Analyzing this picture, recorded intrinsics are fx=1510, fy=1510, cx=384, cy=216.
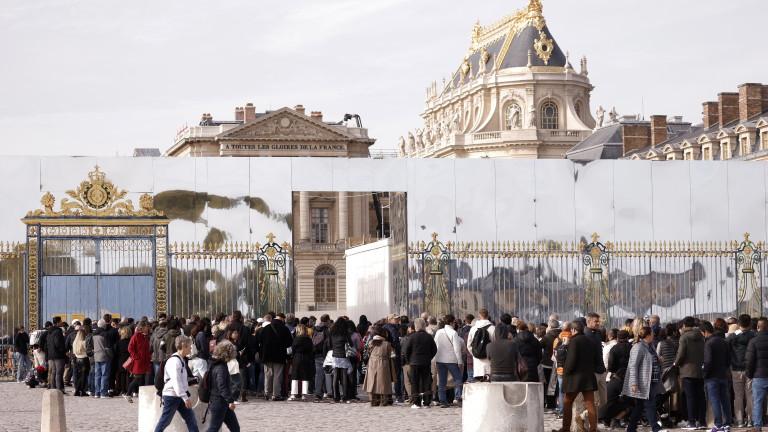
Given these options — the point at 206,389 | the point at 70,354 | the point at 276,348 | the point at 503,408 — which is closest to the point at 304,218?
the point at 70,354

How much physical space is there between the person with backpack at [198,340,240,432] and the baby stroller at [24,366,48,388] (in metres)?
10.7

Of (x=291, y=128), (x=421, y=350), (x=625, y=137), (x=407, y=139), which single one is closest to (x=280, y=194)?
(x=421, y=350)

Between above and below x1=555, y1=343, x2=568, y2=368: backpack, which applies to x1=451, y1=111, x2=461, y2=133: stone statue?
above

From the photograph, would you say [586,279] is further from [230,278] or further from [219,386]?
[219,386]

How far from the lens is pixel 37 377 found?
2352 centimetres

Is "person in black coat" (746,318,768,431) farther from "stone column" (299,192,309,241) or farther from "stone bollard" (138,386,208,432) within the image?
"stone column" (299,192,309,241)

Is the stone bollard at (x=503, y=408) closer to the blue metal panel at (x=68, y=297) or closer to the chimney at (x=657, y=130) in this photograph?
the blue metal panel at (x=68, y=297)

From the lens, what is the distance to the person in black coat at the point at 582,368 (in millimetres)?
14812

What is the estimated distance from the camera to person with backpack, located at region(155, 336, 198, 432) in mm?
12812

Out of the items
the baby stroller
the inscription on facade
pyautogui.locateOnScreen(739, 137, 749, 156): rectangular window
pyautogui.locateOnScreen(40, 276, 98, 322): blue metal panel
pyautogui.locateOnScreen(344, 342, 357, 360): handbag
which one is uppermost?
the inscription on facade

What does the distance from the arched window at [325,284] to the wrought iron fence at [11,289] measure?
150 ft

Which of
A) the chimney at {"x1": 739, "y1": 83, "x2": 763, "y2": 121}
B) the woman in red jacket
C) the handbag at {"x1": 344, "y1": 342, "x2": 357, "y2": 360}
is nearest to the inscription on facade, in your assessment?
the chimney at {"x1": 739, "y1": 83, "x2": 763, "y2": 121}

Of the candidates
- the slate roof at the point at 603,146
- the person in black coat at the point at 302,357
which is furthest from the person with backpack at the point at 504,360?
the slate roof at the point at 603,146

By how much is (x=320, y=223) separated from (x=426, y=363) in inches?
2293
